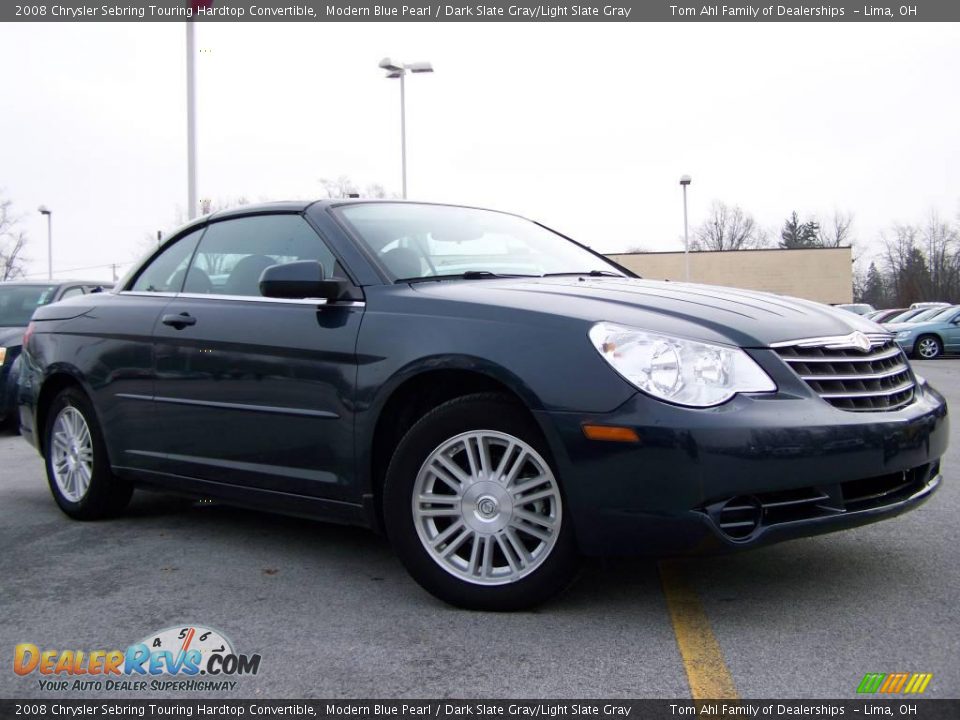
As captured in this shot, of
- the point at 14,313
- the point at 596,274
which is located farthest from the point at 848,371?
the point at 14,313

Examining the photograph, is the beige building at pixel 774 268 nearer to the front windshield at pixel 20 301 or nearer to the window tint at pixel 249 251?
the front windshield at pixel 20 301

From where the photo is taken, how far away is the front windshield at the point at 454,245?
4250 millimetres

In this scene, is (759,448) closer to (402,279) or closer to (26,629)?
(402,279)

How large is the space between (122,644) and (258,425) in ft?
3.80

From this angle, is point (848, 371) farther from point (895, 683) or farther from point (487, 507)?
point (487, 507)

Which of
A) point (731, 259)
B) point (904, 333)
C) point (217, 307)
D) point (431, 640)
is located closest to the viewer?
point (431, 640)

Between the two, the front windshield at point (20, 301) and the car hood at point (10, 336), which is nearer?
the car hood at point (10, 336)

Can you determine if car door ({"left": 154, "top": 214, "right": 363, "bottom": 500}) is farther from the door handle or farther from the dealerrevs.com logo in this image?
the dealerrevs.com logo

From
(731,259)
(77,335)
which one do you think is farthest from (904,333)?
(731,259)

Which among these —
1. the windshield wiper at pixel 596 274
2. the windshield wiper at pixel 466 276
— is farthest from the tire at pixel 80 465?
the windshield wiper at pixel 596 274

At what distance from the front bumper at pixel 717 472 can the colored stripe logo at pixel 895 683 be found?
537 mm

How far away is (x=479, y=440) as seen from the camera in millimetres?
3531

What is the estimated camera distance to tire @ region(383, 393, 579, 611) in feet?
11.2

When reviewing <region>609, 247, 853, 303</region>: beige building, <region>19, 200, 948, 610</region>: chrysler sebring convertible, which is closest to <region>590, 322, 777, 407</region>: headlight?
<region>19, 200, 948, 610</region>: chrysler sebring convertible
